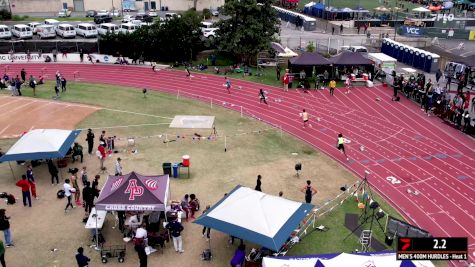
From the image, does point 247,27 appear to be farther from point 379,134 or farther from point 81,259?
point 81,259

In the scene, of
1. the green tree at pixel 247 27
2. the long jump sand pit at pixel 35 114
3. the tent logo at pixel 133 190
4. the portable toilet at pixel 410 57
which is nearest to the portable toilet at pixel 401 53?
the portable toilet at pixel 410 57

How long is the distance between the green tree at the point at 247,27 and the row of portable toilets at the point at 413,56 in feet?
41.2

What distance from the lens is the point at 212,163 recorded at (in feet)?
74.2

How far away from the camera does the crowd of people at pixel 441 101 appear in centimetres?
2814

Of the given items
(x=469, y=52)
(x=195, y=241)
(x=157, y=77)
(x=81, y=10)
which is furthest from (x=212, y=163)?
(x=81, y=10)

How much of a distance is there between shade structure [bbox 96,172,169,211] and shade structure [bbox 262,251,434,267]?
466 cm

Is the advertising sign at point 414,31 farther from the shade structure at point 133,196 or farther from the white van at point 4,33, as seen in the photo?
the shade structure at point 133,196

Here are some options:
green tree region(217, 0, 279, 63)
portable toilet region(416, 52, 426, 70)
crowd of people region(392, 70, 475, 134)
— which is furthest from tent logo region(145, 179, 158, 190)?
portable toilet region(416, 52, 426, 70)

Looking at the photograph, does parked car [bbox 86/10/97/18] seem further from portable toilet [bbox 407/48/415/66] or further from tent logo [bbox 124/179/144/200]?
tent logo [bbox 124/179/144/200]

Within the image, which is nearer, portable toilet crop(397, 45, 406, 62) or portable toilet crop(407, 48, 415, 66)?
portable toilet crop(407, 48, 415, 66)

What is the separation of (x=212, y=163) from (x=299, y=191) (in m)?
4.84

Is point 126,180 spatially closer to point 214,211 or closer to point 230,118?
point 214,211

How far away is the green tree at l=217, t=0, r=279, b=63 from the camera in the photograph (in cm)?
4141

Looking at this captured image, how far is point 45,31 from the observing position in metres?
52.6
